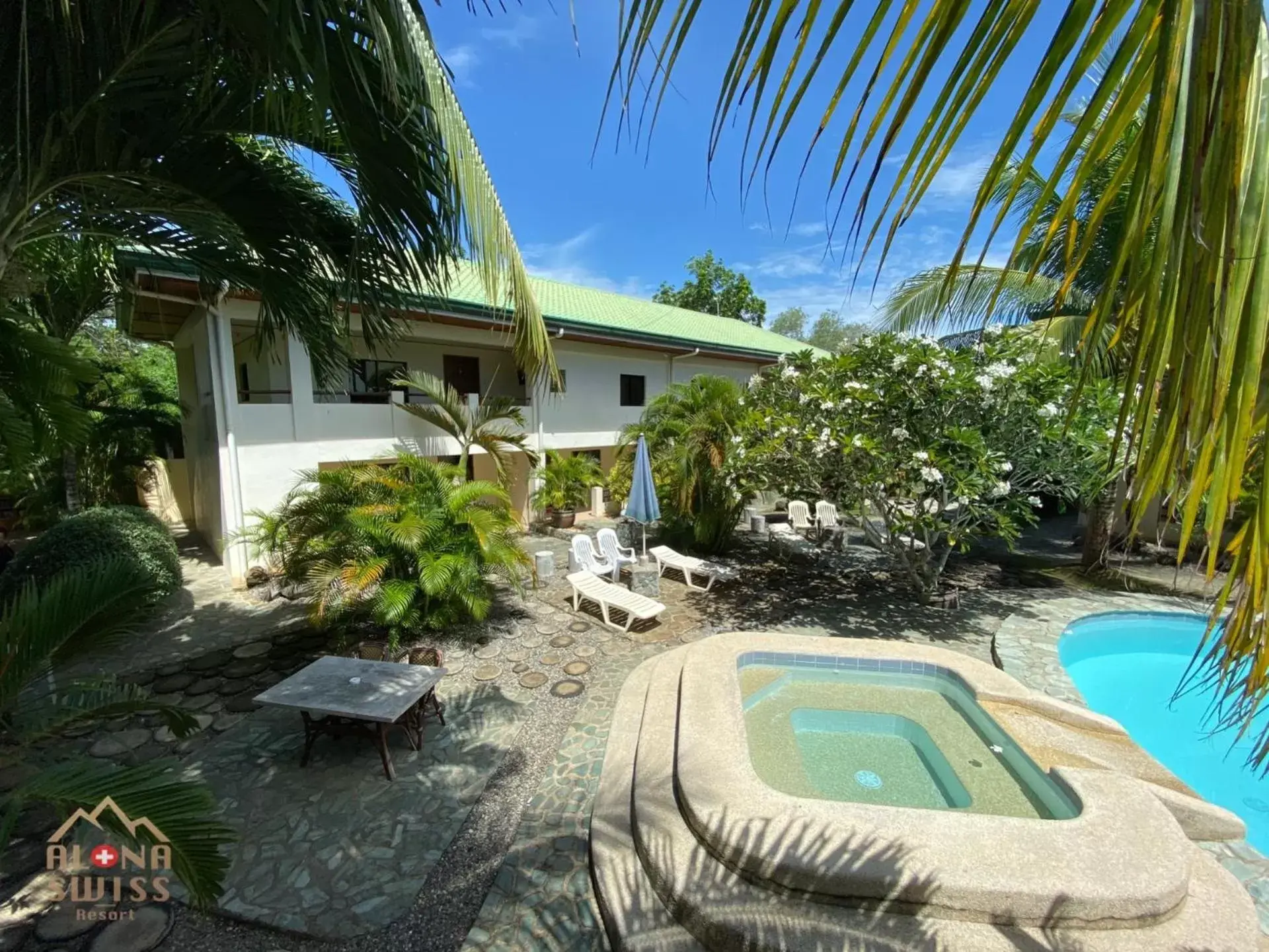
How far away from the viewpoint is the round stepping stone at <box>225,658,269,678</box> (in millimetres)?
7071

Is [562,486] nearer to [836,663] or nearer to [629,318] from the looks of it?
[629,318]

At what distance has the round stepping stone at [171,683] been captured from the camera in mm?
6637

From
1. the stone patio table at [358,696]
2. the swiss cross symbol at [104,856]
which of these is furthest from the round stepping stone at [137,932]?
the stone patio table at [358,696]

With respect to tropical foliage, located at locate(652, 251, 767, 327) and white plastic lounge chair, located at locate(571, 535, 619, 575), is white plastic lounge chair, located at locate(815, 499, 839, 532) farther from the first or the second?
tropical foliage, located at locate(652, 251, 767, 327)

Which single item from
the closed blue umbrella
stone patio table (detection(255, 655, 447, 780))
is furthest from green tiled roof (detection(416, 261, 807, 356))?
stone patio table (detection(255, 655, 447, 780))

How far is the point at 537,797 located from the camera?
16.3 ft

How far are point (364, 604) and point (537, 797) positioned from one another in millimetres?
→ 4035

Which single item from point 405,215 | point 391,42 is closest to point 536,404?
point 405,215

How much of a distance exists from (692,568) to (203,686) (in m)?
7.63

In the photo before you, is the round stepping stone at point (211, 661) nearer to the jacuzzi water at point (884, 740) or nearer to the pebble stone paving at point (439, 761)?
the pebble stone paving at point (439, 761)

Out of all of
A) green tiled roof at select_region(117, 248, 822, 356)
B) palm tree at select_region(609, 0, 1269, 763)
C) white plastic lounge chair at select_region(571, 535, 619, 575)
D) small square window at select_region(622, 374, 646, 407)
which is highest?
green tiled roof at select_region(117, 248, 822, 356)

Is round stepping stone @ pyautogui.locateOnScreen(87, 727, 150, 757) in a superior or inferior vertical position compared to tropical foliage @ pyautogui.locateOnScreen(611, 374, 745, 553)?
inferior

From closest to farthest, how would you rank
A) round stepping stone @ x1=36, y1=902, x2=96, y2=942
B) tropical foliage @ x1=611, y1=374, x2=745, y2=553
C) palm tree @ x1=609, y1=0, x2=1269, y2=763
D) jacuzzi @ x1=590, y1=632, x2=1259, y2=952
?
palm tree @ x1=609, y1=0, x2=1269, y2=763 → jacuzzi @ x1=590, y1=632, x2=1259, y2=952 → round stepping stone @ x1=36, y1=902, x2=96, y2=942 → tropical foliage @ x1=611, y1=374, x2=745, y2=553

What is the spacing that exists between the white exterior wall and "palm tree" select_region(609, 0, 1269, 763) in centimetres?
466
